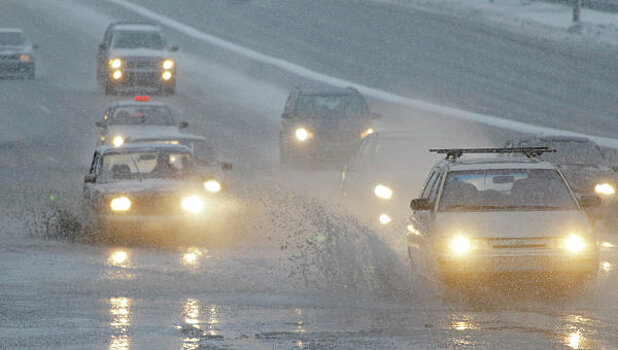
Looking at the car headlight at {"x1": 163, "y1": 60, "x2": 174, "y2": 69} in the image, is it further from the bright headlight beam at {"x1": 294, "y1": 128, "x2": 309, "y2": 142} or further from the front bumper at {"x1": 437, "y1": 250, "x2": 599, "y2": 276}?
the front bumper at {"x1": 437, "y1": 250, "x2": 599, "y2": 276}

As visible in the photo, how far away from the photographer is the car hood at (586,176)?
2050 centimetres

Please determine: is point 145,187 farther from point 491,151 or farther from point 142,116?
point 142,116

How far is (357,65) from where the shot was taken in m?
48.1

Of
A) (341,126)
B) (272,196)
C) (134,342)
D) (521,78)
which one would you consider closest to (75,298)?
(134,342)

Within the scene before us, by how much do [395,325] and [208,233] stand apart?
25.3ft

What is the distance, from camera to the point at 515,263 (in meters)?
12.9

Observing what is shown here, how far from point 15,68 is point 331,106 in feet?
55.1

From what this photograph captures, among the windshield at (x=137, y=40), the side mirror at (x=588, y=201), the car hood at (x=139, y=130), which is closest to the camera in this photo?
Answer: the side mirror at (x=588, y=201)

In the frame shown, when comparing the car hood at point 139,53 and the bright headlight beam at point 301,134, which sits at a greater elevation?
the car hood at point 139,53

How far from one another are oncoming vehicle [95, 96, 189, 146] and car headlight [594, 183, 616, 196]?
1093 centimetres

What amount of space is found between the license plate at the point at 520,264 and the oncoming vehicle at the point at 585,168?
660cm

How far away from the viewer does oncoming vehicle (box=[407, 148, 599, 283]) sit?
12.9 meters

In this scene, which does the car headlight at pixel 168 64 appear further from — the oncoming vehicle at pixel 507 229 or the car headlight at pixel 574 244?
the car headlight at pixel 574 244

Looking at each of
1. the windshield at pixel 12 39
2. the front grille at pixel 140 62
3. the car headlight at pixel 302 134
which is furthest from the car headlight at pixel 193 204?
the windshield at pixel 12 39
